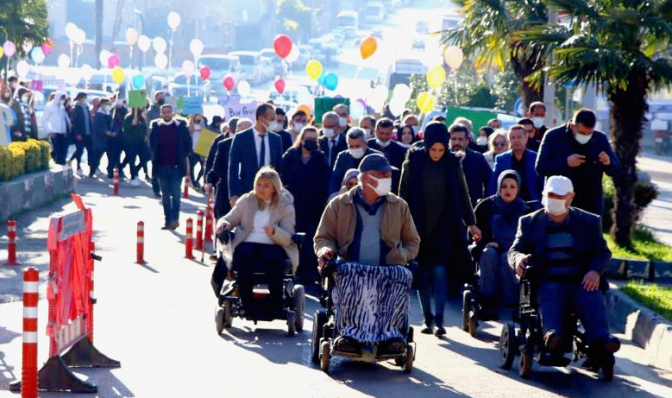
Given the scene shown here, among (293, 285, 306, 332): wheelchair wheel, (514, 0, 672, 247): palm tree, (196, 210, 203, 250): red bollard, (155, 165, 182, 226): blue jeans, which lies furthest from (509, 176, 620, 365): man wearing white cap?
(155, 165, 182, 226): blue jeans

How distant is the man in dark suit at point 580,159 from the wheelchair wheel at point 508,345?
Answer: 8.21 feet

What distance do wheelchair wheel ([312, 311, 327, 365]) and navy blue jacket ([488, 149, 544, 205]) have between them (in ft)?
12.6

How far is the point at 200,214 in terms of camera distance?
18594 mm

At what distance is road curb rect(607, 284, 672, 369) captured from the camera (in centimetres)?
1230

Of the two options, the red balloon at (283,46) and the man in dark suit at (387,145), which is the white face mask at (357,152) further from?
the red balloon at (283,46)

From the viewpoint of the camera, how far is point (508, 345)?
1123 centimetres

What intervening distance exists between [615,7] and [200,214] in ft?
18.7

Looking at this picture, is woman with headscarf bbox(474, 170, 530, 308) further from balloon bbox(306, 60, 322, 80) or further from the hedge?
balloon bbox(306, 60, 322, 80)

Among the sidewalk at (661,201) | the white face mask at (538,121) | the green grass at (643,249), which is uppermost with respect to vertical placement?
the white face mask at (538,121)

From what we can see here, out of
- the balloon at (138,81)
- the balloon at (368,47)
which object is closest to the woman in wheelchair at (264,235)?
A: the balloon at (368,47)

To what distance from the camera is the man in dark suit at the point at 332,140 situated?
17.5m

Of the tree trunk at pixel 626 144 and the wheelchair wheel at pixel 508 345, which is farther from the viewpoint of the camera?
the tree trunk at pixel 626 144

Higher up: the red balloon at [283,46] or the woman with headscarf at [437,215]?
the red balloon at [283,46]

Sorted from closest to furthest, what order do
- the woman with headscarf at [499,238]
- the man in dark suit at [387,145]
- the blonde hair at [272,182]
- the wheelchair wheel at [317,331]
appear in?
the wheelchair wheel at [317,331] → the woman with headscarf at [499,238] → the blonde hair at [272,182] → the man in dark suit at [387,145]
